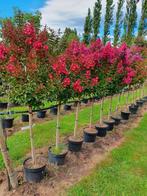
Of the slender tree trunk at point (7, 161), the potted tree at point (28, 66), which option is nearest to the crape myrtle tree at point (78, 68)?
the potted tree at point (28, 66)

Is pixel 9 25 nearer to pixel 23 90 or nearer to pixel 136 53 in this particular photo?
pixel 23 90

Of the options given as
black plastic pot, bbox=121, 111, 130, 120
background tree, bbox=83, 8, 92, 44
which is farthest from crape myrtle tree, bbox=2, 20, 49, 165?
background tree, bbox=83, 8, 92, 44

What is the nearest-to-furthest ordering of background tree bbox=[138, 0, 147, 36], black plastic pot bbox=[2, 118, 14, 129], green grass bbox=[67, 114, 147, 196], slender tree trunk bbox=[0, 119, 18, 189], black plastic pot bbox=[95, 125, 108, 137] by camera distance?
slender tree trunk bbox=[0, 119, 18, 189] < green grass bbox=[67, 114, 147, 196] < black plastic pot bbox=[95, 125, 108, 137] < black plastic pot bbox=[2, 118, 14, 129] < background tree bbox=[138, 0, 147, 36]

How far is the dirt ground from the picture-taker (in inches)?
133

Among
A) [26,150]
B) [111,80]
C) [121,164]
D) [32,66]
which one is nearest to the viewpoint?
[32,66]

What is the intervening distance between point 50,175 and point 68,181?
349 millimetres

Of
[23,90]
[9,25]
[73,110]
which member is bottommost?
[73,110]

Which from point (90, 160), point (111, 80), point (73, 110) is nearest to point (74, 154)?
point (90, 160)

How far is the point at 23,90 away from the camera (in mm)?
3201

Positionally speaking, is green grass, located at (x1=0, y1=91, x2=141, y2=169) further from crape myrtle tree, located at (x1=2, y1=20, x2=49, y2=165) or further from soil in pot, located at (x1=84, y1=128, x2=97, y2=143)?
crape myrtle tree, located at (x1=2, y1=20, x2=49, y2=165)

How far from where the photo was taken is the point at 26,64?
3273 millimetres

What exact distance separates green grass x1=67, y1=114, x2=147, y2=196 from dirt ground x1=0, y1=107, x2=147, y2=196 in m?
0.15

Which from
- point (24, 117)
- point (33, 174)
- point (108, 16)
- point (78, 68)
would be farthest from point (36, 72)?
point (108, 16)

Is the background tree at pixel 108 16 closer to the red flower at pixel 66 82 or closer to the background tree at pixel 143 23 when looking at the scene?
the background tree at pixel 143 23
